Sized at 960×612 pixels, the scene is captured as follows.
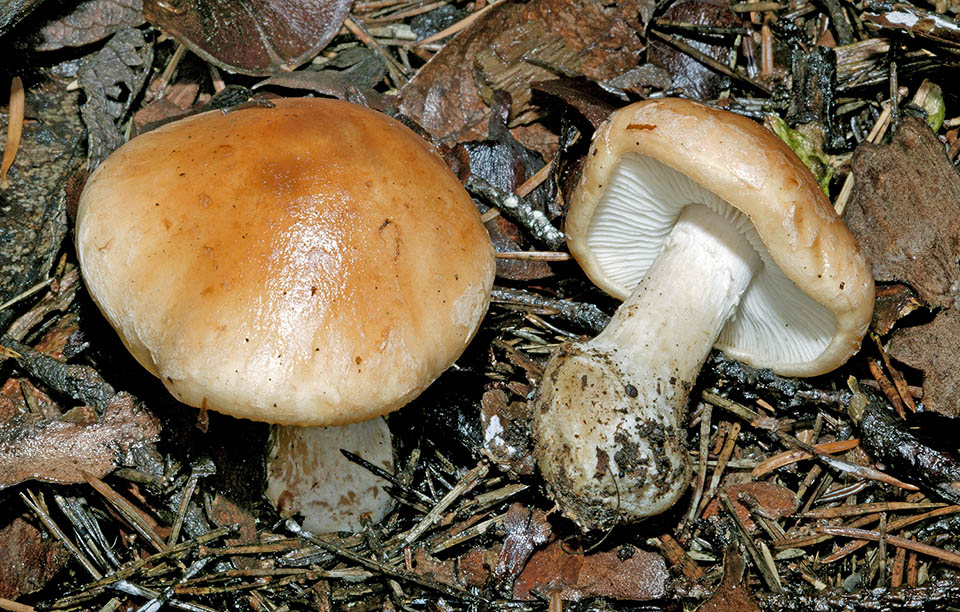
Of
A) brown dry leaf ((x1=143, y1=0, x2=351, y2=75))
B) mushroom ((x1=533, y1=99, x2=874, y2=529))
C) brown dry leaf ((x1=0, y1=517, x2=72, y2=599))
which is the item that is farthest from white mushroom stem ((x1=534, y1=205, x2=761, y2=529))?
brown dry leaf ((x1=143, y1=0, x2=351, y2=75))

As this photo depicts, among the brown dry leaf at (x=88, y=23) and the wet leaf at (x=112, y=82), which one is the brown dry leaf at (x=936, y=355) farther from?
the brown dry leaf at (x=88, y=23)

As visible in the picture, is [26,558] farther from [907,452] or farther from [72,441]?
[907,452]

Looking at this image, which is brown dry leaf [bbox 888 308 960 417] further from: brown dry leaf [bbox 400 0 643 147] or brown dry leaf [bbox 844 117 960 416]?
brown dry leaf [bbox 400 0 643 147]

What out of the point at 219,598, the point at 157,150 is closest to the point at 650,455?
the point at 219,598

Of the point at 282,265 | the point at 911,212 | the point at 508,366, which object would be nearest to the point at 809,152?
the point at 911,212

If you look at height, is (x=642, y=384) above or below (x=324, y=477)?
above

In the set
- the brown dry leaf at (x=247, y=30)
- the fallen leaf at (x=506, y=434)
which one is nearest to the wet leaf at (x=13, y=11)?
the brown dry leaf at (x=247, y=30)

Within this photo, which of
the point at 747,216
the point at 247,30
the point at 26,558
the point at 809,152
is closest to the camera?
the point at 747,216
